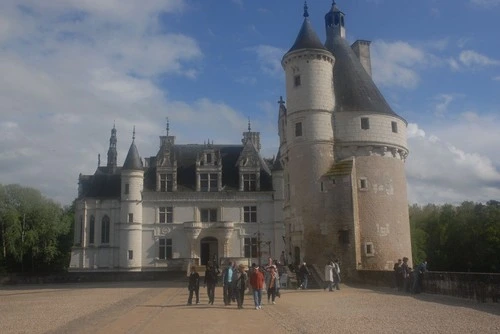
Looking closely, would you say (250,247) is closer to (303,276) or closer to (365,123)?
(365,123)

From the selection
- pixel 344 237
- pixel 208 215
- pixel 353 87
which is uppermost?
pixel 353 87

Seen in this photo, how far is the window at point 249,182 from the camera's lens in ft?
159

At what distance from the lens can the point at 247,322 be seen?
13.3m

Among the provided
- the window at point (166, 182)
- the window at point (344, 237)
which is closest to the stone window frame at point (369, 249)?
the window at point (344, 237)

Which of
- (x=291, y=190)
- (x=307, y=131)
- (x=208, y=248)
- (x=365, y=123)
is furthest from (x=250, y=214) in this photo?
(x=365, y=123)

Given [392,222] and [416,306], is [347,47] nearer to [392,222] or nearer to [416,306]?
[392,222]

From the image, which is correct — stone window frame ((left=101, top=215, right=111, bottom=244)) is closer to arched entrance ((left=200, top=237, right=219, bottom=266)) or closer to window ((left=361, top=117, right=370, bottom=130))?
arched entrance ((left=200, top=237, right=219, bottom=266))

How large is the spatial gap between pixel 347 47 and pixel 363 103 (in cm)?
598

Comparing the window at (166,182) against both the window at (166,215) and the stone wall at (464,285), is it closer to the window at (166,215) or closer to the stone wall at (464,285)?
the window at (166,215)

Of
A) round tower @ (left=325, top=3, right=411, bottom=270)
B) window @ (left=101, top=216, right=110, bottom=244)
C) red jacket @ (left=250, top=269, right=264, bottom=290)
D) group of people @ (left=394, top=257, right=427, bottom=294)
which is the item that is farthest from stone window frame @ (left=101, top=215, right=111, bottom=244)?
red jacket @ (left=250, top=269, right=264, bottom=290)

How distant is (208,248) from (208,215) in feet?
9.70

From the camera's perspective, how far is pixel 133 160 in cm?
4825

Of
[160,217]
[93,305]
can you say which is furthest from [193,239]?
[93,305]

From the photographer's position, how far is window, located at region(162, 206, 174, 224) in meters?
47.7
